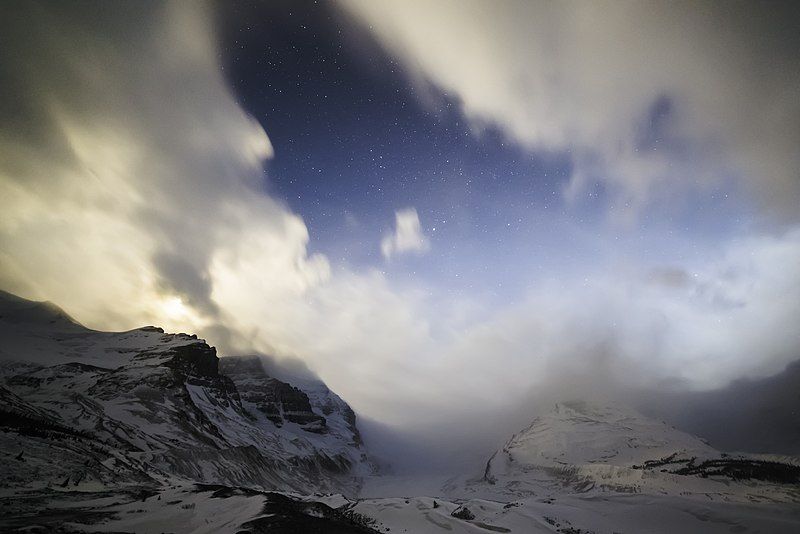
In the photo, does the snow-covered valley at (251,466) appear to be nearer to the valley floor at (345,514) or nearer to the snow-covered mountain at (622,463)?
the valley floor at (345,514)

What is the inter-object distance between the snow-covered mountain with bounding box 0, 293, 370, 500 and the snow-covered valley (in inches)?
12.7

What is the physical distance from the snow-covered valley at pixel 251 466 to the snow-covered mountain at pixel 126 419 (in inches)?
12.7

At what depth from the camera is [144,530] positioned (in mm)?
14000

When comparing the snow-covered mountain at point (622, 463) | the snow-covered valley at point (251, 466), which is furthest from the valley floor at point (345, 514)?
the snow-covered mountain at point (622, 463)

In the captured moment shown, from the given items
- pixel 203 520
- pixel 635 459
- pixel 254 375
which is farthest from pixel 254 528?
pixel 254 375

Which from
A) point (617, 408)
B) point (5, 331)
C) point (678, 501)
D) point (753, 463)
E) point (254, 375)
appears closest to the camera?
point (678, 501)

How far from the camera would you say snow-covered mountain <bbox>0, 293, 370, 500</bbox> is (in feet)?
84.1

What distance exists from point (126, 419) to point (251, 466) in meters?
26.8

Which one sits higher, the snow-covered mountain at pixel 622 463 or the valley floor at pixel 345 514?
the valley floor at pixel 345 514

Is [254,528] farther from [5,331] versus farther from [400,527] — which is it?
[5,331]

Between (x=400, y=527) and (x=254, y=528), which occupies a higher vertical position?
(x=254, y=528)

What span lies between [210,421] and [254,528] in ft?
260

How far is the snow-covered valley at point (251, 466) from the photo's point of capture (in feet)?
61.6

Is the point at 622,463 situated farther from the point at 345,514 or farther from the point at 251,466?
the point at 345,514
